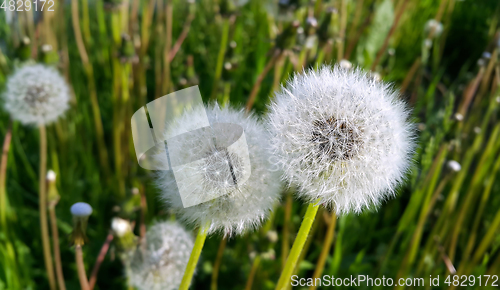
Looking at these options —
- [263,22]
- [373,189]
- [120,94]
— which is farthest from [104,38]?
[373,189]

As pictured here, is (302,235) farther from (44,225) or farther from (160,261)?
(44,225)

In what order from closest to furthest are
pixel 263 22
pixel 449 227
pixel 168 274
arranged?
1. pixel 168 274
2. pixel 449 227
3. pixel 263 22

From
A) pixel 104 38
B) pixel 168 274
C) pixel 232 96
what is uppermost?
pixel 104 38

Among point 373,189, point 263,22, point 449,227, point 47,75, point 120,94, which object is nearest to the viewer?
point 373,189

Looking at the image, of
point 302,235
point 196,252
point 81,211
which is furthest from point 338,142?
point 81,211

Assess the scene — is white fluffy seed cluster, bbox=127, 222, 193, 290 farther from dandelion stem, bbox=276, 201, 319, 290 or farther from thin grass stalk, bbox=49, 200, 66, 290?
dandelion stem, bbox=276, 201, 319, 290

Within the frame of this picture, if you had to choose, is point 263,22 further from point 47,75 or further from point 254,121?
point 254,121
